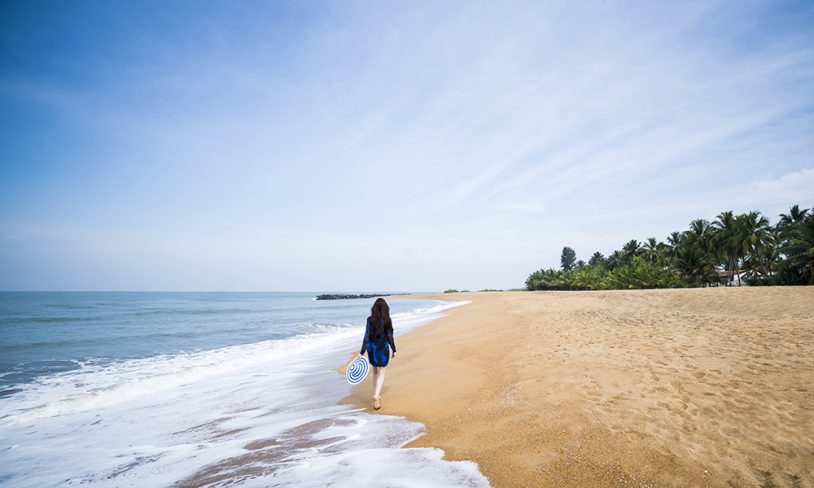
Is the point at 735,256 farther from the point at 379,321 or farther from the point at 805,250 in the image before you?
the point at 379,321

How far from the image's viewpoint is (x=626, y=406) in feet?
15.9

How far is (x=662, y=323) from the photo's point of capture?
12.1 meters

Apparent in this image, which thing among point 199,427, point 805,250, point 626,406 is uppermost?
point 805,250

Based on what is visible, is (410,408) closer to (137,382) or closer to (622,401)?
(622,401)

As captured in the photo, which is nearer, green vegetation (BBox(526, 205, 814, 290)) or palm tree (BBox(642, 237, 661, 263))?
green vegetation (BBox(526, 205, 814, 290))

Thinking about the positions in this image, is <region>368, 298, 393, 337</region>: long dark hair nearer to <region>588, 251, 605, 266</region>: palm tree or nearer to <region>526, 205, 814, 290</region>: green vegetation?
<region>526, 205, 814, 290</region>: green vegetation

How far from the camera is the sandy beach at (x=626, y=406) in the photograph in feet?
11.5

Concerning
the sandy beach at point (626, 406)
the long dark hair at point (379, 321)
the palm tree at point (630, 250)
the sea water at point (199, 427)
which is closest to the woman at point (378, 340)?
the long dark hair at point (379, 321)

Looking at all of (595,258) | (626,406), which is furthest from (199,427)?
(595,258)

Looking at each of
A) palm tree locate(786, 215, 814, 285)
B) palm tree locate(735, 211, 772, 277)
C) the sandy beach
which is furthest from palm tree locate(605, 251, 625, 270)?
the sandy beach

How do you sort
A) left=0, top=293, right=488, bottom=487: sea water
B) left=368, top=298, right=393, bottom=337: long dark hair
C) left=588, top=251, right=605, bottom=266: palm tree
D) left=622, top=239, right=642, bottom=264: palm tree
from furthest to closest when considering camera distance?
1. left=588, top=251, right=605, bottom=266: palm tree
2. left=622, top=239, right=642, bottom=264: palm tree
3. left=368, top=298, right=393, bottom=337: long dark hair
4. left=0, top=293, right=488, bottom=487: sea water

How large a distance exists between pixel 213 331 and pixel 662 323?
23844mm

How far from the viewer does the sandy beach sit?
11.5 ft

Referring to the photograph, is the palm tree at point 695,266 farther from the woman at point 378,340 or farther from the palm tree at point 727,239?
the woman at point 378,340
